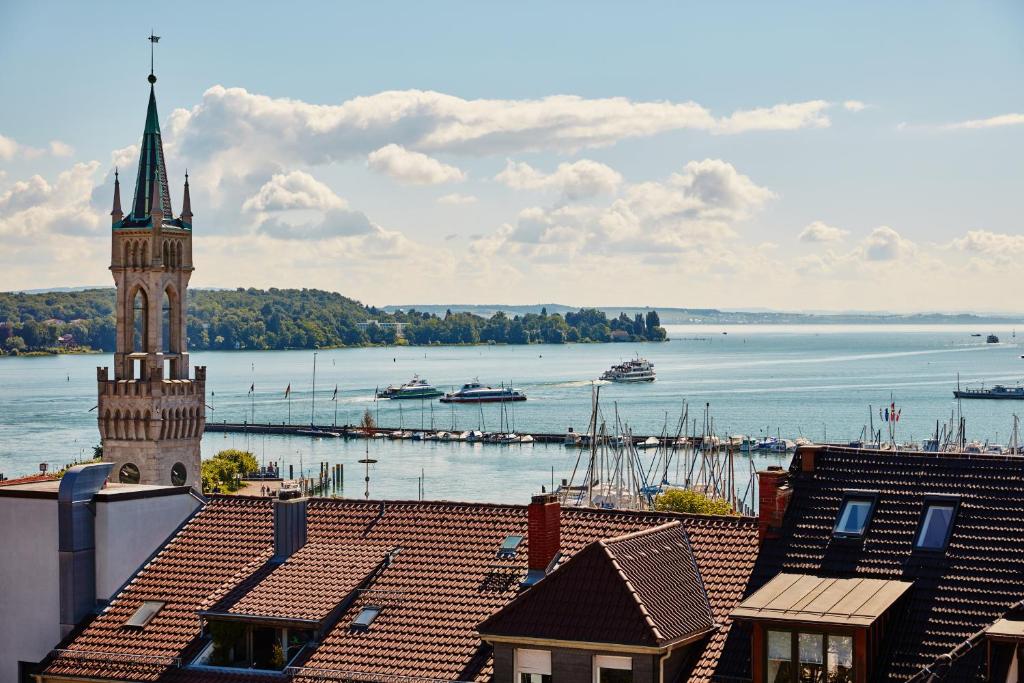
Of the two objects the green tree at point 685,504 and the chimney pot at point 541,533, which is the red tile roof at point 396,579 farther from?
the green tree at point 685,504

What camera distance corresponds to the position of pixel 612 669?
19.9m

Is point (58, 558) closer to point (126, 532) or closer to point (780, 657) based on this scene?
point (126, 532)

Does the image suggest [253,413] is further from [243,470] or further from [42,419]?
[243,470]

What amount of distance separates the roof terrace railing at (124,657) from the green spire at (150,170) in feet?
84.9

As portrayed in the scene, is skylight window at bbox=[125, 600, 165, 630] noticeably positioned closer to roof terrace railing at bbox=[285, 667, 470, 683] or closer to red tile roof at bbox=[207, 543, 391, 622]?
red tile roof at bbox=[207, 543, 391, 622]

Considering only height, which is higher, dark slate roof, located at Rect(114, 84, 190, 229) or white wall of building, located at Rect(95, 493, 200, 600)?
dark slate roof, located at Rect(114, 84, 190, 229)

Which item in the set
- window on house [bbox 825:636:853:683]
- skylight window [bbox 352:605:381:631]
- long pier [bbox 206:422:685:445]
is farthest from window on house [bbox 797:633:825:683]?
long pier [bbox 206:422:685:445]

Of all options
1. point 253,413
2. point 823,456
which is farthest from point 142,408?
point 253,413

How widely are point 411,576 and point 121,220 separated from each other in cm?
2842

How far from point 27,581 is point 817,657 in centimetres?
1441

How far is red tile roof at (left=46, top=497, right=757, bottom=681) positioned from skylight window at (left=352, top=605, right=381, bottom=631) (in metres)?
0.11

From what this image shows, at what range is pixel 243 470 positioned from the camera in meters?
118

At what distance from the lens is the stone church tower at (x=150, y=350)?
48.5 m

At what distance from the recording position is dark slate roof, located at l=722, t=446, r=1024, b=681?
64.3ft
